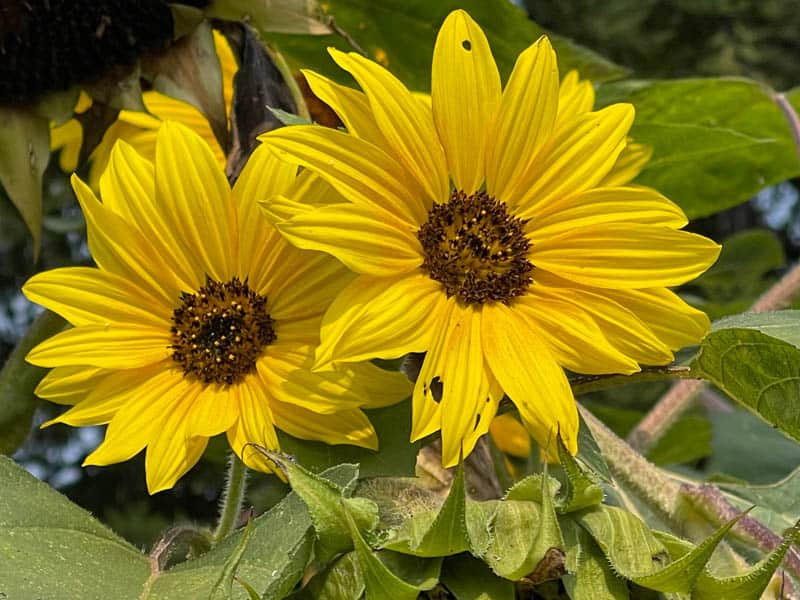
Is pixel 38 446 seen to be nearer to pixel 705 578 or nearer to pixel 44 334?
pixel 44 334

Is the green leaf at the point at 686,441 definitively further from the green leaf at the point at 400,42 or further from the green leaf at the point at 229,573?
the green leaf at the point at 229,573

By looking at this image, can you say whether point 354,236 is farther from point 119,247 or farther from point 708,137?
point 708,137

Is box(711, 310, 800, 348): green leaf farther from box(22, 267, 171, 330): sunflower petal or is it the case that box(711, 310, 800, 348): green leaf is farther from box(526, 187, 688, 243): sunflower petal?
box(22, 267, 171, 330): sunflower petal

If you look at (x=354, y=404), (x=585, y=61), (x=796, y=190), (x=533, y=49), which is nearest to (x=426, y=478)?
(x=354, y=404)

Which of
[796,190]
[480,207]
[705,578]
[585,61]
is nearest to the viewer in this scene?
[705,578]

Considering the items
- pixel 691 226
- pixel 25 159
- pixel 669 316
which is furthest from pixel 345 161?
pixel 691 226
